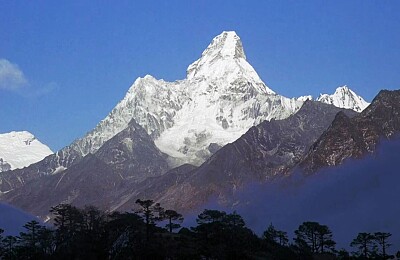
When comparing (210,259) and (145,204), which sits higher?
(145,204)

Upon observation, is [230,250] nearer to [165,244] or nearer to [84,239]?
[165,244]

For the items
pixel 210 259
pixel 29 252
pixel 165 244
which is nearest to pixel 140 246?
pixel 165 244

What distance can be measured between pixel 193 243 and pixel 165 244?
975 centimetres

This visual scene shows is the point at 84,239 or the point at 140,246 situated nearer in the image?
the point at 140,246

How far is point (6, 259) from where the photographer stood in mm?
195750

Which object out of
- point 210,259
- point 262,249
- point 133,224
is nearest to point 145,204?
point 133,224

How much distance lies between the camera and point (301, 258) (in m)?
194

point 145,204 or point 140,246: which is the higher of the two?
point 145,204

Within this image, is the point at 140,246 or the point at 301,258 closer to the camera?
the point at 140,246

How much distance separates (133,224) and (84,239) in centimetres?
1445

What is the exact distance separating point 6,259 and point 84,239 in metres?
22.8

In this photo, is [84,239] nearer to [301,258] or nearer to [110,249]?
[110,249]

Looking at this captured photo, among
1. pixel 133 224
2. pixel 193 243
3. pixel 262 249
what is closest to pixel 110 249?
pixel 133 224

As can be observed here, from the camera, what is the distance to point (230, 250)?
18500cm
